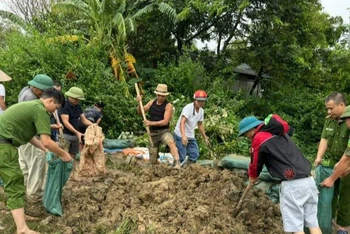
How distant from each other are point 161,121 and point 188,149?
91 cm

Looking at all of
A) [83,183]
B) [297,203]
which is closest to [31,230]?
[83,183]

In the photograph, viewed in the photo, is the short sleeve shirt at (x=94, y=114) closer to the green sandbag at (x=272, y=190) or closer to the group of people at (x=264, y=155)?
the group of people at (x=264, y=155)

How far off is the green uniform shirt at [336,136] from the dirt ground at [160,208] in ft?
3.42

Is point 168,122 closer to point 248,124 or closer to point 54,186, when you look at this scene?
point 54,186

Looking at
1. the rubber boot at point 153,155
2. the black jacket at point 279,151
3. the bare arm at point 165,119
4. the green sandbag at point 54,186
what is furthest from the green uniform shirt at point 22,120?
the rubber boot at point 153,155

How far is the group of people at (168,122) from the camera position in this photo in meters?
6.10

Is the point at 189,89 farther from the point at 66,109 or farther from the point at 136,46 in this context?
the point at 66,109

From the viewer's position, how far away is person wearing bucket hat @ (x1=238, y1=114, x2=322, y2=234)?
11.1 ft

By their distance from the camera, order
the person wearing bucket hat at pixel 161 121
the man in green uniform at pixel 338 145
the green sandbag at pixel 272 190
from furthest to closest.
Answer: the person wearing bucket hat at pixel 161 121 < the green sandbag at pixel 272 190 < the man in green uniform at pixel 338 145

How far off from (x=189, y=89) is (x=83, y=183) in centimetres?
692

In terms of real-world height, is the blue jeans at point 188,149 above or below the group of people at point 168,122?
below

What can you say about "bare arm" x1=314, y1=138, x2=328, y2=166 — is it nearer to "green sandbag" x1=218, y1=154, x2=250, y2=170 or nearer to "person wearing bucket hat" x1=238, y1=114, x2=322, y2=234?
"person wearing bucket hat" x1=238, y1=114, x2=322, y2=234

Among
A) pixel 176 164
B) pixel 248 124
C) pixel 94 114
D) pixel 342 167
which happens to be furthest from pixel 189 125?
pixel 342 167

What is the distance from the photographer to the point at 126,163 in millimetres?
7027
